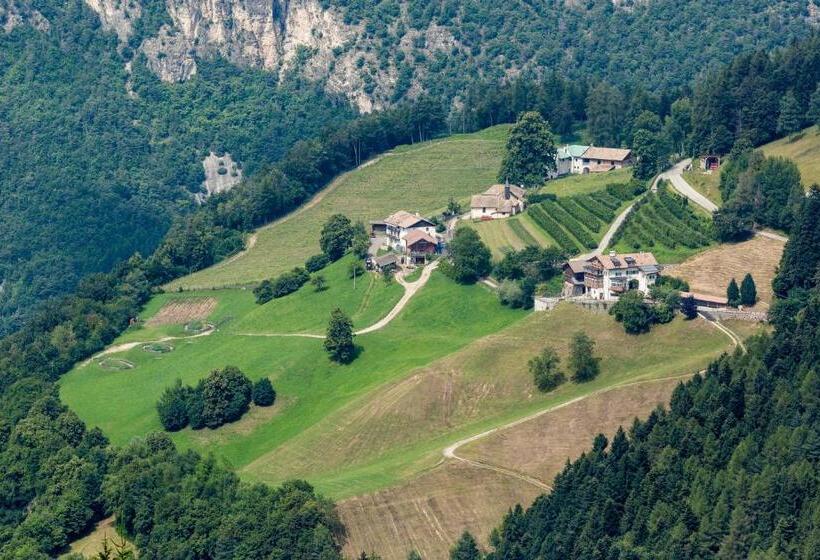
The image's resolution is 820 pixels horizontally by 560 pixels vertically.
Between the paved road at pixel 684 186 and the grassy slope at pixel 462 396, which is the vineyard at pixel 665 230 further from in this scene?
the grassy slope at pixel 462 396

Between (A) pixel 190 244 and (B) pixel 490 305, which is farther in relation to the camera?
(A) pixel 190 244

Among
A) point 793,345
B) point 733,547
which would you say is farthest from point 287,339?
point 733,547

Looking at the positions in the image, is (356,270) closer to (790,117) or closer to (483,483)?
(790,117)

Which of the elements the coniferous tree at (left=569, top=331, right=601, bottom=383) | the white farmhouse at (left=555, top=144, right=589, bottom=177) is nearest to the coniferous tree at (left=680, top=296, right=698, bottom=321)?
the coniferous tree at (left=569, top=331, right=601, bottom=383)

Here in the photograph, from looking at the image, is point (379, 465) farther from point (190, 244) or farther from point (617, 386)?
point (190, 244)

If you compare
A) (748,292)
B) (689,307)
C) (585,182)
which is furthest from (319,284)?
(748,292)

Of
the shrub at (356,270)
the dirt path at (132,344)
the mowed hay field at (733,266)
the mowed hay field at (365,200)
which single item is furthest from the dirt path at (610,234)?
the dirt path at (132,344)
